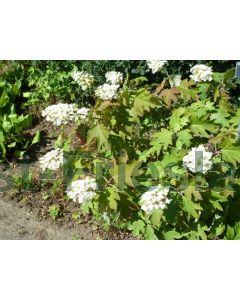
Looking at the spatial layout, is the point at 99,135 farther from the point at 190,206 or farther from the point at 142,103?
the point at 190,206

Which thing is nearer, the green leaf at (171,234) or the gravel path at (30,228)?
the green leaf at (171,234)

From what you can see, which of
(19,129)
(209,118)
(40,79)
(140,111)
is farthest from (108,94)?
(40,79)

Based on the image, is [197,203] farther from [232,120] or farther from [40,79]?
[40,79]

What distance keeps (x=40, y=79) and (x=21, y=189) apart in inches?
76.3

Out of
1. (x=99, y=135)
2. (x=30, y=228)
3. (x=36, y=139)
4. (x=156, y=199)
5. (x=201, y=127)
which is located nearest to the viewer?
(x=156, y=199)

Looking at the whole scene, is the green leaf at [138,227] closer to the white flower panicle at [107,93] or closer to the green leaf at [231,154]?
the green leaf at [231,154]

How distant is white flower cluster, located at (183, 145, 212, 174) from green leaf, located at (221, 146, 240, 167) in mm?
225

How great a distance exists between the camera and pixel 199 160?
312cm

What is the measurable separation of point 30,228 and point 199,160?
205 cm

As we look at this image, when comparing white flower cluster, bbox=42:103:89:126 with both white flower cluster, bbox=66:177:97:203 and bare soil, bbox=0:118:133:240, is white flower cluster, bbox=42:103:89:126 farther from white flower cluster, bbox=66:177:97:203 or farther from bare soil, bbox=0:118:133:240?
bare soil, bbox=0:118:133:240

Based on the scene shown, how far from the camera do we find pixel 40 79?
6.16 m

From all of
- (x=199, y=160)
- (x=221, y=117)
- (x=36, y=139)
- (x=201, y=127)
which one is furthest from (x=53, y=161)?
(x=36, y=139)

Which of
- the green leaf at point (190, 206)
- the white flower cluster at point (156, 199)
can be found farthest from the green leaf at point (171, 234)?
the white flower cluster at point (156, 199)

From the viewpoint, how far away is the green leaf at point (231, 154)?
129 inches
